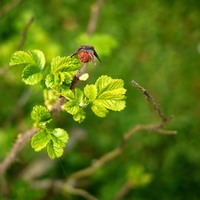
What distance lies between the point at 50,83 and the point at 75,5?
1.83 metres

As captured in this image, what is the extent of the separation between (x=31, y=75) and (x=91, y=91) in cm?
14

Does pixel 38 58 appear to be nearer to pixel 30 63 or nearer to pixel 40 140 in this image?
pixel 30 63

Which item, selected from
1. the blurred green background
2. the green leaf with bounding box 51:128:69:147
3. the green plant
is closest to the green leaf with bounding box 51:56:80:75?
the green plant

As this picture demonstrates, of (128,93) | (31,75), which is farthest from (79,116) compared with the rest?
(128,93)

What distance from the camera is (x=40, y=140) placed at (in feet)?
2.36

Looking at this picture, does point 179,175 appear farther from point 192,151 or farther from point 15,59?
point 15,59

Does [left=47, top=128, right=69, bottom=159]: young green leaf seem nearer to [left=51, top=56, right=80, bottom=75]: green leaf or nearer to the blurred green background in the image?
[left=51, top=56, right=80, bottom=75]: green leaf

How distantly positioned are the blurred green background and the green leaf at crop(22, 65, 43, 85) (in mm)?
721

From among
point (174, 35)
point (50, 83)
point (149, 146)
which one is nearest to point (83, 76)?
point (50, 83)

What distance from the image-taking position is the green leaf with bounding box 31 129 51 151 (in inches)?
27.9

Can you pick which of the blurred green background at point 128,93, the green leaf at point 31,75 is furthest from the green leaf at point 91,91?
the blurred green background at point 128,93

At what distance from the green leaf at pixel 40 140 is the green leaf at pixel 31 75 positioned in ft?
0.33

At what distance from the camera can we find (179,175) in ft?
6.62

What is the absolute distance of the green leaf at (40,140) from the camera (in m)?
0.71
